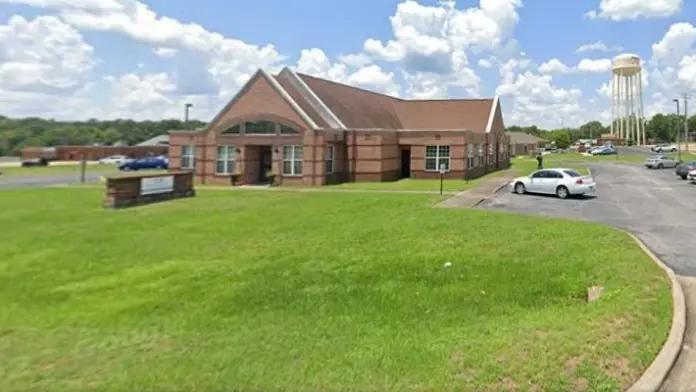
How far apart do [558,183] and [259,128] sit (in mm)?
20271

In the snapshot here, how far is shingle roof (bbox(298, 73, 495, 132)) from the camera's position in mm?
45344

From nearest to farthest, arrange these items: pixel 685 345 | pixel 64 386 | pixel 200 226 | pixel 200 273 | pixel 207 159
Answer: pixel 64 386 → pixel 685 345 → pixel 200 273 → pixel 200 226 → pixel 207 159

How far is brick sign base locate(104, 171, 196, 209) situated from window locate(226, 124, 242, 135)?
1059 cm

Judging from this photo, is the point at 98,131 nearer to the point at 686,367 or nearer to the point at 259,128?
the point at 259,128

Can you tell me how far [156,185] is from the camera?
84.3 feet

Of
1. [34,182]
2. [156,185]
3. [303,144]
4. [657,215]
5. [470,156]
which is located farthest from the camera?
[34,182]

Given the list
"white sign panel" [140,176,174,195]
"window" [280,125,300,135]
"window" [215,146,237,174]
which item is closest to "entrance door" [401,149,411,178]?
"window" [280,125,300,135]

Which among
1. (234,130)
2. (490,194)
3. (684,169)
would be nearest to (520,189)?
(490,194)

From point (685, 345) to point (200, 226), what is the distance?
14.0 meters

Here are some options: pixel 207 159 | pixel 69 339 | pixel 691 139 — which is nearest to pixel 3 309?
pixel 69 339

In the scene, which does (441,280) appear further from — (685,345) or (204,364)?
(204,364)

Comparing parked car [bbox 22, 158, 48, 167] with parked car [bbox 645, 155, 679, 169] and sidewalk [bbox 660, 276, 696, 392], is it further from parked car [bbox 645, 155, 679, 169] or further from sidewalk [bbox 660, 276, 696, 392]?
sidewalk [bbox 660, 276, 696, 392]

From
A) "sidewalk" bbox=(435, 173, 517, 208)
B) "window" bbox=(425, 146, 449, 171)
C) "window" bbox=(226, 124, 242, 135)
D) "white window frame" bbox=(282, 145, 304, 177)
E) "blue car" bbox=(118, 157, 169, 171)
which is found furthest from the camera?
"blue car" bbox=(118, 157, 169, 171)

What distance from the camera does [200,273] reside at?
11242mm
